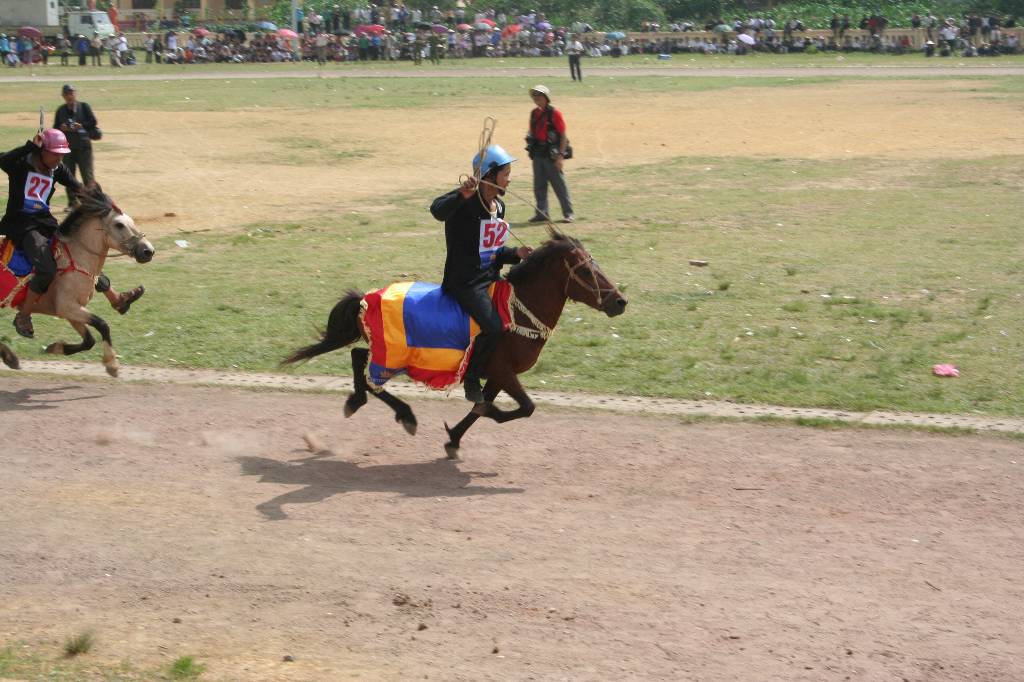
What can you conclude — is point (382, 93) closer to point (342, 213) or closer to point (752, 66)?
point (752, 66)

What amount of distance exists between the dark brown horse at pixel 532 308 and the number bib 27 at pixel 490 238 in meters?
0.24

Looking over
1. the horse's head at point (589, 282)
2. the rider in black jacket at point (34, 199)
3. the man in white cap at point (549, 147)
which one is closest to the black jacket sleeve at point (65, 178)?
the rider in black jacket at point (34, 199)

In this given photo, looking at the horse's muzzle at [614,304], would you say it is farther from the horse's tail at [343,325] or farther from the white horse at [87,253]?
the white horse at [87,253]

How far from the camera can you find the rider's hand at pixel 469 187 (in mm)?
9250

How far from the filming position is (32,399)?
38.2 feet

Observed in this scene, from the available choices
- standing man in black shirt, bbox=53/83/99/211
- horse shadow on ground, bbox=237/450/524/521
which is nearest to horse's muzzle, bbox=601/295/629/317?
horse shadow on ground, bbox=237/450/524/521

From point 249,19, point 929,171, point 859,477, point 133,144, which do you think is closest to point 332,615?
point 859,477

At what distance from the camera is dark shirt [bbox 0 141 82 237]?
470 inches

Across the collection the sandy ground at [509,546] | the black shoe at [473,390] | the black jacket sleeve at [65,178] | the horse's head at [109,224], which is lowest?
the sandy ground at [509,546]

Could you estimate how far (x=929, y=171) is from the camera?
80.0 feet

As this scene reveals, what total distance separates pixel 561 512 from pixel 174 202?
15.3 m

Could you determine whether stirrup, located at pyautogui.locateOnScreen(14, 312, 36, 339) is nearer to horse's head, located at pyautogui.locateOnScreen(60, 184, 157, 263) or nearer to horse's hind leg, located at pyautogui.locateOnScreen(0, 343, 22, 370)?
horse's hind leg, located at pyautogui.locateOnScreen(0, 343, 22, 370)

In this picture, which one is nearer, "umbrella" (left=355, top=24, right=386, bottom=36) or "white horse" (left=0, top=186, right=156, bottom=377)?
"white horse" (left=0, top=186, right=156, bottom=377)

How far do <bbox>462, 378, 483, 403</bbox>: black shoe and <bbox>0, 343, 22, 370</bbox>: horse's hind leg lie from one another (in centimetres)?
503
